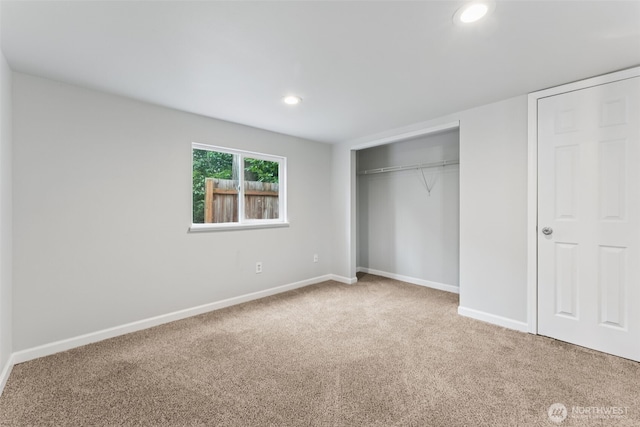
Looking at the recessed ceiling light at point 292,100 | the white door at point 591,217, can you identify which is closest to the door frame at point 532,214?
the white door at point 591,217

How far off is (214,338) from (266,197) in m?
1.95

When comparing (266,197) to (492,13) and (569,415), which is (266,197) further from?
(569,415)

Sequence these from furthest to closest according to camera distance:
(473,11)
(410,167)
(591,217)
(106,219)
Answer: (410,167)
(106,219)
(591,217)
(473,11)

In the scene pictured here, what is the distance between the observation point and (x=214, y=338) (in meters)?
2.59

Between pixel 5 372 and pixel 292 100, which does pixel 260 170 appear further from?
pixel 5 372

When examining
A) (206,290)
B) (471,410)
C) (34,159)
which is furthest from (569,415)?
(34,159)

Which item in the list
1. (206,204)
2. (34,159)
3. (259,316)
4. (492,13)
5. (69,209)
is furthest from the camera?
(206,204)

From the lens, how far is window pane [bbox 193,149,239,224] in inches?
131

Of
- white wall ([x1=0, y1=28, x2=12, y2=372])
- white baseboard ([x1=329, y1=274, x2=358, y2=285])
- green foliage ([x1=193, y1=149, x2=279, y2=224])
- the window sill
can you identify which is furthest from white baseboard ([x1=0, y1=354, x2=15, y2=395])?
white baseboard ([x1=329, y1=274, x2=358, y2=285])

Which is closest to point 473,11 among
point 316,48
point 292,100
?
point 316,48

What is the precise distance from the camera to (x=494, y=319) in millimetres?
2893

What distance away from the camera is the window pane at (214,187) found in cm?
332

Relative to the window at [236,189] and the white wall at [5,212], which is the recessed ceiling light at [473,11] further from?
the white wall at [5,212]

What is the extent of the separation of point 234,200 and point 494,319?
3162 millimetres
